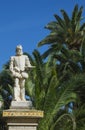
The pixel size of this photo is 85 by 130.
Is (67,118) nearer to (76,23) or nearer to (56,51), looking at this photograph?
(56,51)

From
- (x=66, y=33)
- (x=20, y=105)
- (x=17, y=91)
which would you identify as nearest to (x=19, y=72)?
(x=17, y=91)

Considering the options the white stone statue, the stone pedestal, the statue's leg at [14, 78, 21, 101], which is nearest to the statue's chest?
the white stone statue

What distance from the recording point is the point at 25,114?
46.3ft

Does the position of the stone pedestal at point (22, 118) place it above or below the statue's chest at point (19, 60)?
below

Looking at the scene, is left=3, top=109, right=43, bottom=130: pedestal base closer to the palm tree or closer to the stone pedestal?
the stone pedestal

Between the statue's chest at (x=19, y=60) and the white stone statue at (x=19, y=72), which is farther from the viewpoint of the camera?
the statue's chest at (x=19, y=60)

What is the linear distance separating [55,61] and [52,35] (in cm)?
418

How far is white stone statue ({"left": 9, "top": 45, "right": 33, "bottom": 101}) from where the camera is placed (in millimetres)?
14687

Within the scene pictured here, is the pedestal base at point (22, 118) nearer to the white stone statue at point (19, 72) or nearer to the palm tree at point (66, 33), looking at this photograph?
the white stone statue at point (19, 72)

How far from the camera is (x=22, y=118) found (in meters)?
14.2

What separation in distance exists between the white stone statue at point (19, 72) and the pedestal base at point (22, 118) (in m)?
0.59

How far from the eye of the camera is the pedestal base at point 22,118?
555 inches

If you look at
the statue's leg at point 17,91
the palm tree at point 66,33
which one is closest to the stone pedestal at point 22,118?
the statue's leg at point 17,91

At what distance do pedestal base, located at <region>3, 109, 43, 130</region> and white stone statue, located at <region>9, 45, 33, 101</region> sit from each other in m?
0.59
